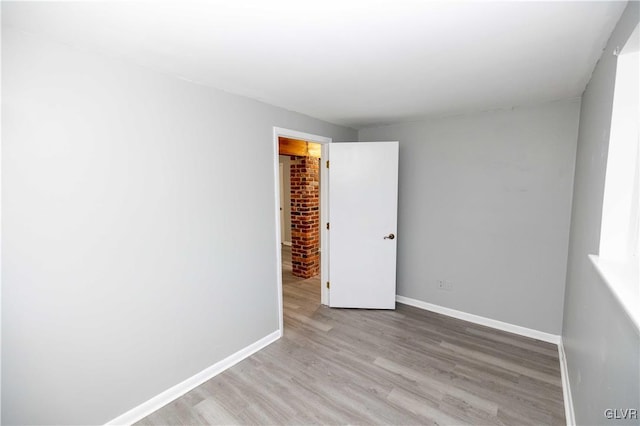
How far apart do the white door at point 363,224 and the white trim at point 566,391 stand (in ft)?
5.03

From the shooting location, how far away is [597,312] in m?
1.32

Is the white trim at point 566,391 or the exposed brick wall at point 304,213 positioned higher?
the exposed brick wall at point 304,213

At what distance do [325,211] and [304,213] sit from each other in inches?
40.4

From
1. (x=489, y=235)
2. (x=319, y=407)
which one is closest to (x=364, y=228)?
(x=489, y=235)

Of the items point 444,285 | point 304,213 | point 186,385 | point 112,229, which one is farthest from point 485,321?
point 112,229

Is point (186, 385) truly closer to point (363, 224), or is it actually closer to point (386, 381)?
point (386, 381)

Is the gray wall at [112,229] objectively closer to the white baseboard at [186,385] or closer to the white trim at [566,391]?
the white baseboard at [186,385]

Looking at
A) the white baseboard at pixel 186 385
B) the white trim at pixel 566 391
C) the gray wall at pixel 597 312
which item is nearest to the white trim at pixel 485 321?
the white trim at pixel 566 391

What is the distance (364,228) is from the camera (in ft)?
11.1

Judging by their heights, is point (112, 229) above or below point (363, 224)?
above

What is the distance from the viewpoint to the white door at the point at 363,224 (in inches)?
129

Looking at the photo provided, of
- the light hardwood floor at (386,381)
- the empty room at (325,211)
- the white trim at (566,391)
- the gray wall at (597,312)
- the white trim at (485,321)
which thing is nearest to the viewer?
the gray wall at (597,312)

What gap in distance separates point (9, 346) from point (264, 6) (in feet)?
6.28

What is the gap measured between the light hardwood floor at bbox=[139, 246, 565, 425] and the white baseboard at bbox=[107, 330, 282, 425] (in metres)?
0.05
